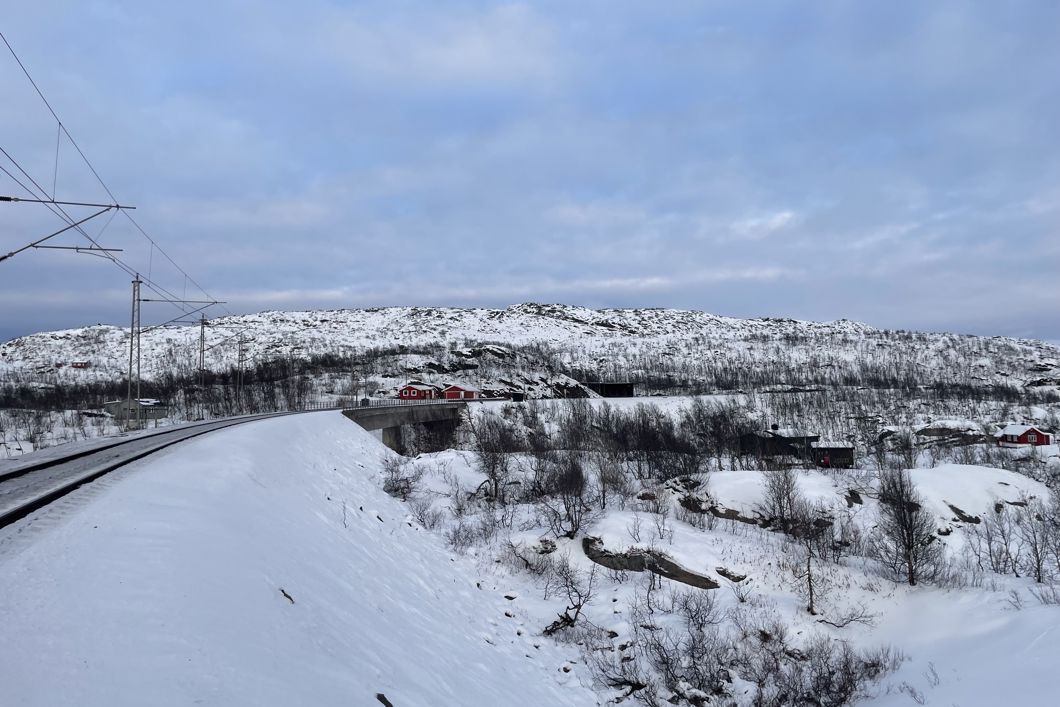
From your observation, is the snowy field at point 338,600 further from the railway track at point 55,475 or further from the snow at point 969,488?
the snow at point 969,488

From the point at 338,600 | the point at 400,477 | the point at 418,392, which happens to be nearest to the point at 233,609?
the point at 338,600

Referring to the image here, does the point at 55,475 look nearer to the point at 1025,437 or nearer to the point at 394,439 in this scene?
the point at 394,439

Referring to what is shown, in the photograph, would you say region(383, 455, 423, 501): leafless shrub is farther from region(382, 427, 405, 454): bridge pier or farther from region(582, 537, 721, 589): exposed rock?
region(382, 427, 405, 454): bridge pier

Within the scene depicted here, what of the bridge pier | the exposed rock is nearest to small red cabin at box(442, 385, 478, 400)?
the bridge pier

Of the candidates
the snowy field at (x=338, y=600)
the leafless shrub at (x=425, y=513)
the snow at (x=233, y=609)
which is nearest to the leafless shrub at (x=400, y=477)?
the leafless shrub at (x=425, y=513)

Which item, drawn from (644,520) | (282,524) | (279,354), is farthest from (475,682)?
(279,354)

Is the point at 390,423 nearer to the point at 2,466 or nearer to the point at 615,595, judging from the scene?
the point at 615,595
